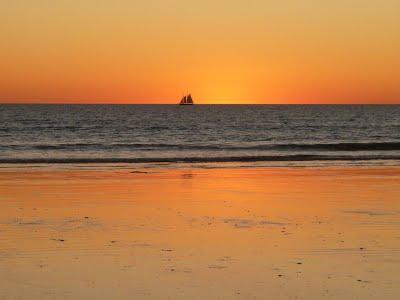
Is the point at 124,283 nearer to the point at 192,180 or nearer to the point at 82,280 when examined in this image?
the point at 82,280

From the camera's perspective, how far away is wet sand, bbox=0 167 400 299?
9.02 metres

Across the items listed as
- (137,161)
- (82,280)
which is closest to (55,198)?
(82,280)

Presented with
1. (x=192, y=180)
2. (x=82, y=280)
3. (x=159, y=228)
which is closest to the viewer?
(x=82, y=280)

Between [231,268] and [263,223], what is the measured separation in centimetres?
371

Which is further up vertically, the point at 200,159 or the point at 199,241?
the point at 200,159

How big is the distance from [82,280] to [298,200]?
870 centimetres

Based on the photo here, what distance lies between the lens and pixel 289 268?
9930mm

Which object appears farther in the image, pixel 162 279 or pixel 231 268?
pixel 231 268

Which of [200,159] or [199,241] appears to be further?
[200,159]

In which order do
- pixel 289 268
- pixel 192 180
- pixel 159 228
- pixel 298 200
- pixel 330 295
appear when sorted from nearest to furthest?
pixel 330 295, pixel 289 268, pixel 159 228, pixel 298 200, pixel 192 180

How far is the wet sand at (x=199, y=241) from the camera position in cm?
902

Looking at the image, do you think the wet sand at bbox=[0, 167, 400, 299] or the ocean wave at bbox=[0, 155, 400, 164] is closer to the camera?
the wet sand at bbox=[0, 167, 400, 299]

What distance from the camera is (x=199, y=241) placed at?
38.5 ft

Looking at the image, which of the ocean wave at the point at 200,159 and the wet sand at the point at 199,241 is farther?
the ocean wave at the point at 200,159
